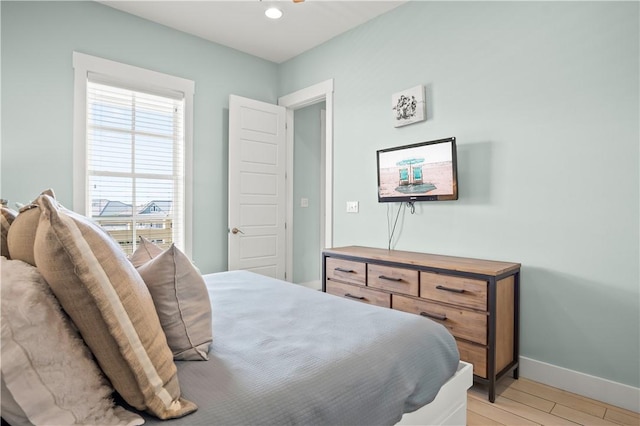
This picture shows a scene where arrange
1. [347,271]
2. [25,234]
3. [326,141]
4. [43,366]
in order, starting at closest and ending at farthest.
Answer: [43,366] < [25,234] < [347,271] < [326,141]

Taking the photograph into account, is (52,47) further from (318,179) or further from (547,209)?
(547,209)

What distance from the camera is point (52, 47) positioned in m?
2.95

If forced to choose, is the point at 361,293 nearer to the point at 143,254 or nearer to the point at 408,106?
the point at 408,106

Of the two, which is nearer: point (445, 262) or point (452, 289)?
point (452, 289)

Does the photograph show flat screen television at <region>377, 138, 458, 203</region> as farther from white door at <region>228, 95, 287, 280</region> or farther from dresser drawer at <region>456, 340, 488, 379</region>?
white door at <region>228, 95, 287, 280</region>

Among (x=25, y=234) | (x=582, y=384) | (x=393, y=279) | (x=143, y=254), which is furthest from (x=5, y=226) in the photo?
(x=582, y=384)

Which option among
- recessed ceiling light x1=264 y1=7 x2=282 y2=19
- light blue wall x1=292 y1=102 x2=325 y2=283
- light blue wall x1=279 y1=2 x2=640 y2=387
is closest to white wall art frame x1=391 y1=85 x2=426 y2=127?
light blue wall x1=279 y1=2 x2=640 y2=387

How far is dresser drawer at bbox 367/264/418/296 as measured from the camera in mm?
2527

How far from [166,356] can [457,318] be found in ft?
6.21

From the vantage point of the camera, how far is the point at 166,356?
918 mm

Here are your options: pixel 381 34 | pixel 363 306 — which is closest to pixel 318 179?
pixel 381 34

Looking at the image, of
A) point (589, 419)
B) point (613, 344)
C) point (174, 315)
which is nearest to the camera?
point (174, 315)

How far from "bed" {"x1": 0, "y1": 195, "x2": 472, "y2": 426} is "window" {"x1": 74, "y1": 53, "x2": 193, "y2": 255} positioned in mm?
2234

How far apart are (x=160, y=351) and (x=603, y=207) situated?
2.47m
